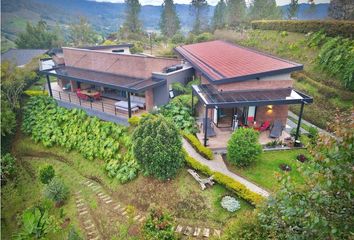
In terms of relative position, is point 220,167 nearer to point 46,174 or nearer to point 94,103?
point 46,174

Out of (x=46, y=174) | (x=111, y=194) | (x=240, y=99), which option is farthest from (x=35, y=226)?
(x=240, y=99)

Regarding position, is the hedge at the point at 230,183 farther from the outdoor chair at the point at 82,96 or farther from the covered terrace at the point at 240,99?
the outdoor chair at the point at 82,96

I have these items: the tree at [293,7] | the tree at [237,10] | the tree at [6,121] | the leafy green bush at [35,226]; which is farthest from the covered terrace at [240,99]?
the tree at [237,10]

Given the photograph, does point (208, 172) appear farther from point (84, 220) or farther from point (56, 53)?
point (56, 53)

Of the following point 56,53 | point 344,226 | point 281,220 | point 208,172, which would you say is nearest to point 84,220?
point 208,172

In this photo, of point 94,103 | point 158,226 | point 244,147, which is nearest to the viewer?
point 158,226

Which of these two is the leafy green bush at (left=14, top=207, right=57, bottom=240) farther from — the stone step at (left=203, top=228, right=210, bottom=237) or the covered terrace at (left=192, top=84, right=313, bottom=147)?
the covered terrace at (left=192, top=84, right=313, bottom=147)

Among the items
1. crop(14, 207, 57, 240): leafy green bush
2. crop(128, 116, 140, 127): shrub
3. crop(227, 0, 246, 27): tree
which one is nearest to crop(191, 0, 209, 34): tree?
crop(227, 0, 246, 27): tree
